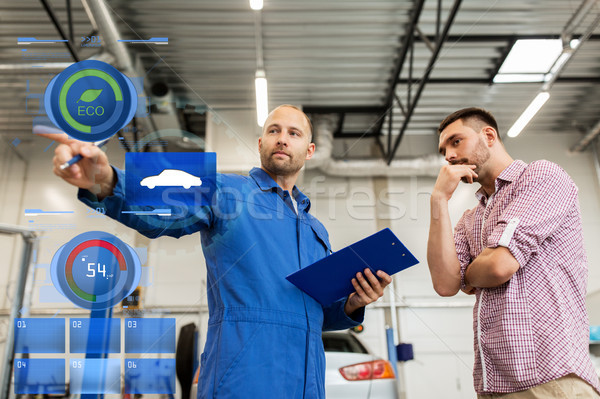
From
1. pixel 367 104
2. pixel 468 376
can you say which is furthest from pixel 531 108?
pixel 468 376

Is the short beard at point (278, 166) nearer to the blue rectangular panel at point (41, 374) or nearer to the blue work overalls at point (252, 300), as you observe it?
the blue work overalls at point (252, 300)

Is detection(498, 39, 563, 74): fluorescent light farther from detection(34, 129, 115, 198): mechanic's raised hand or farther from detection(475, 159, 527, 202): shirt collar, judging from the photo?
detection(34, 129, 115, 198): mechanic's raised hand

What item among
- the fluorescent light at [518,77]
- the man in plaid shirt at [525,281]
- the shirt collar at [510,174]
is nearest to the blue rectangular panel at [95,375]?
the man in plaid shirt at [525,281]

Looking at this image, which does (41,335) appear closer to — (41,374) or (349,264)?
(41,374)

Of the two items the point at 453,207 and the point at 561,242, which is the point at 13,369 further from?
the point at 453,207

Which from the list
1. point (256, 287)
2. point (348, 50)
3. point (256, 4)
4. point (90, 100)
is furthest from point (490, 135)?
point (348, 50)

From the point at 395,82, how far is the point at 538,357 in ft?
15.9

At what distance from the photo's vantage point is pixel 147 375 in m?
0.91

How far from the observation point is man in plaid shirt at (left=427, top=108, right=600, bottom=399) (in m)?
0.92

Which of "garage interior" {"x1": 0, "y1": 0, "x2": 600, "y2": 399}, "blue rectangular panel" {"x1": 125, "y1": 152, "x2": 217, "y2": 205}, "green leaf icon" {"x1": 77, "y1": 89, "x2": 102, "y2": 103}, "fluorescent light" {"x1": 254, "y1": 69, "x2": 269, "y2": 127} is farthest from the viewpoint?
"fluorescent light" {"x1": 254, "y1": 69, "x2": 269, "y2": 127}

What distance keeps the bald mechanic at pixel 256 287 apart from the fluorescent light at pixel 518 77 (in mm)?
4998

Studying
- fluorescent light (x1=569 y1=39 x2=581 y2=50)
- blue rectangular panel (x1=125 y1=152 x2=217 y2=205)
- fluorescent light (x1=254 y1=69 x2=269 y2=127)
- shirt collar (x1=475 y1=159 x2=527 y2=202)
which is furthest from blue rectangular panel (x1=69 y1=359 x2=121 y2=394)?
fluorescent light (x1=569 y1=39 x2=581 y2=50)

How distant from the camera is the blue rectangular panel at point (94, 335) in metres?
0.90

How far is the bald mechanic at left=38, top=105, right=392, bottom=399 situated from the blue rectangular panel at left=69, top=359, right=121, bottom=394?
0.17 m
